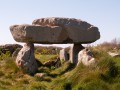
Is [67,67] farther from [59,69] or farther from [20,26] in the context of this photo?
Result: [20,26]

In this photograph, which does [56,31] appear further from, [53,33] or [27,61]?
[27,61]

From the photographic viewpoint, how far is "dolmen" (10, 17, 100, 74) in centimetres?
1988

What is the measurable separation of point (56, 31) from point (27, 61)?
218 cm

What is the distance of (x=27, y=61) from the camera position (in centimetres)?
1948

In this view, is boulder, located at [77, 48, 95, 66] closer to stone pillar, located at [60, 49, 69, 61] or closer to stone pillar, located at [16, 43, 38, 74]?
stone pillar, located at [16, 43, 38, 74]

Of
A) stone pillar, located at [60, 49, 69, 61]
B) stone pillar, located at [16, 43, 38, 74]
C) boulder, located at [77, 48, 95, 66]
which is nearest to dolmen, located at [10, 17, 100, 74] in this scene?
stone pillar, located at [16, 43, 38, 74]

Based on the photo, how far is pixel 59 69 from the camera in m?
19.4

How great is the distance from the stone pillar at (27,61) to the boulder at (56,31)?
59 centimetres

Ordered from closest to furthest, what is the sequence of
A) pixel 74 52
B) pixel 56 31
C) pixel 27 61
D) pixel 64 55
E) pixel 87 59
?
pixel 87 59 → pixel 27 61 → pixel 56 31 → pixel 74 52 → pixel 64 55

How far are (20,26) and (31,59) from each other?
1812mm

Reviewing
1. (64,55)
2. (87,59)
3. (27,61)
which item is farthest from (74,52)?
(87,59)

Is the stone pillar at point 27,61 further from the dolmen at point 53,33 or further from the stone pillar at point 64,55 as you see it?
the stone pillar at point 64,55

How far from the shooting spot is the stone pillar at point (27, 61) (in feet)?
62.5

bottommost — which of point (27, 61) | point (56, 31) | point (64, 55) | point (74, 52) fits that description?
point (64, 55)
